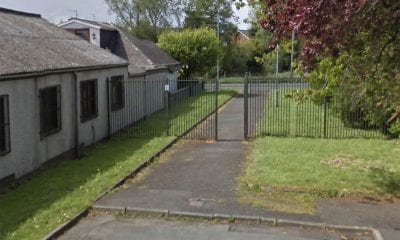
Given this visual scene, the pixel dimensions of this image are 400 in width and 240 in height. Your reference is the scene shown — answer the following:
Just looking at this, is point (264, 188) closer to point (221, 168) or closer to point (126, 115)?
point (221, 168)

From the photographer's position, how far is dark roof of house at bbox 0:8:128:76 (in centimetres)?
1171

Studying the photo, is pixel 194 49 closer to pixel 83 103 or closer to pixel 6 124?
pixel 83 103

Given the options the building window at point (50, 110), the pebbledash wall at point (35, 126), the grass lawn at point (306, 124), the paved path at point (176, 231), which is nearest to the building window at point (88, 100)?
the pebbledash wall at point (35, 126)

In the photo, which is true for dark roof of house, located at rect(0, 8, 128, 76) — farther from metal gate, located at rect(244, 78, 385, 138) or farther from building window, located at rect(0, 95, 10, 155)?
metal gate, located at rect(244, 78, 385, 138)

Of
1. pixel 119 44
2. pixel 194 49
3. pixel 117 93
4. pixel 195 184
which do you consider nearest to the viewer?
pixel 195 184

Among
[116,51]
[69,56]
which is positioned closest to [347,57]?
[69,56]

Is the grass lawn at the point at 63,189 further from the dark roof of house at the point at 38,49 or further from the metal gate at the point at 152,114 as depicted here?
the dark roof of house at the point at 38,49

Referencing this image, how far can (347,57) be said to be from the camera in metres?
9.85

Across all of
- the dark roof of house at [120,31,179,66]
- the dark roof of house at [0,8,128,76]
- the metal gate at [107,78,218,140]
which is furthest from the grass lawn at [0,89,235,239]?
the dark roof of house at [120,31,179,66]

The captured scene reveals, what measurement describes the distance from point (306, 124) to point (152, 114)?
23.6 ft

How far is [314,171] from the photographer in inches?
475

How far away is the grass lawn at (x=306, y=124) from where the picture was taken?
1731cm

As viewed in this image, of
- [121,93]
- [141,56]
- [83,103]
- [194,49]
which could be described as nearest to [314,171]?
[83,103]

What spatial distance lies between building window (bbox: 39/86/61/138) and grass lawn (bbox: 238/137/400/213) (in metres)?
4.96
